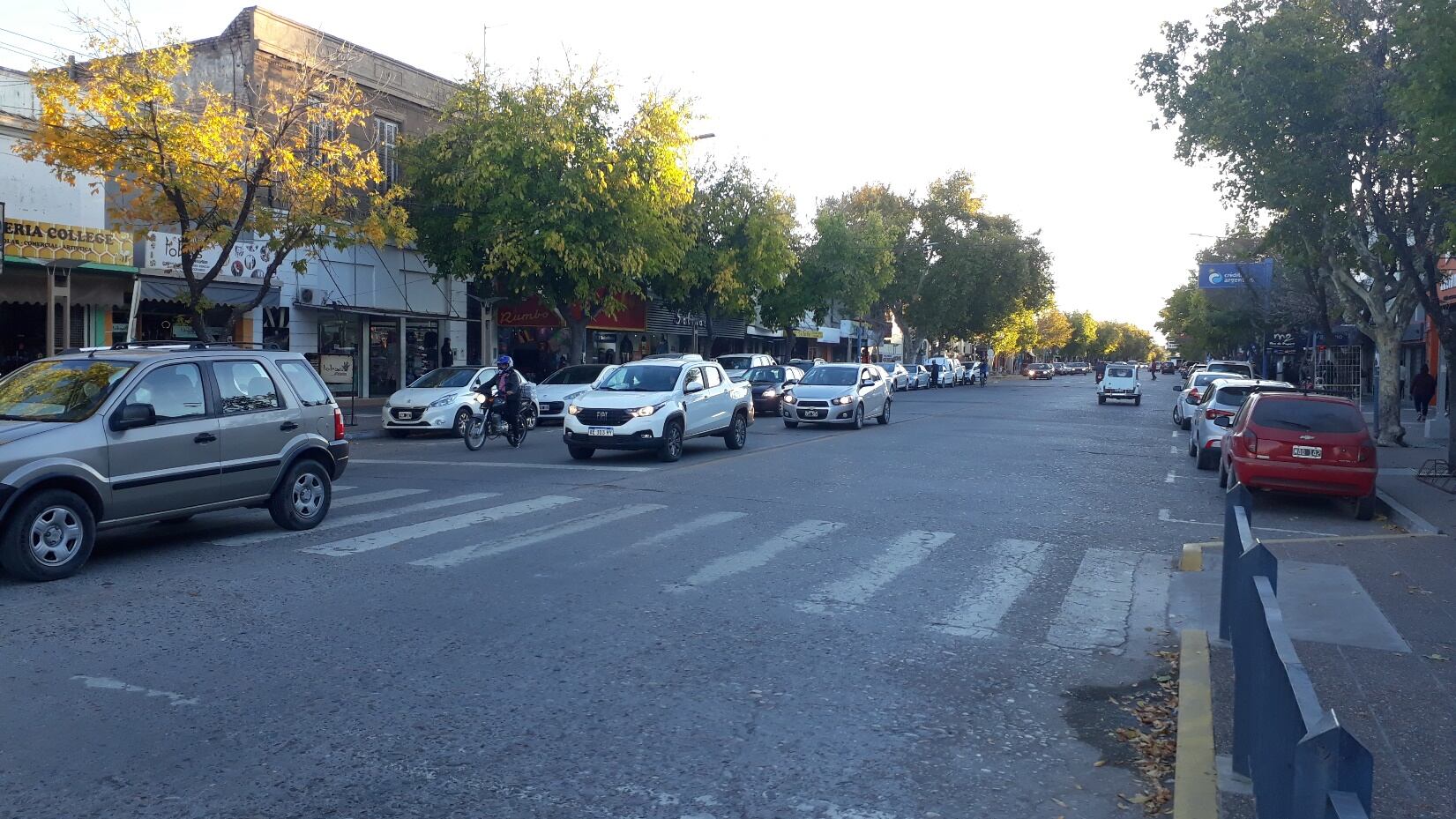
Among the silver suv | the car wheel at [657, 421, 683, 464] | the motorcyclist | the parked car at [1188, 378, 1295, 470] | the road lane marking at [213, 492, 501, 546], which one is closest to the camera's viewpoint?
the silver suv

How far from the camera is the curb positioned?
12359mm

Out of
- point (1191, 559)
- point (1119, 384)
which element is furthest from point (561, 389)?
point (1119, 384)

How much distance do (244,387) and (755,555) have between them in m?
4.87

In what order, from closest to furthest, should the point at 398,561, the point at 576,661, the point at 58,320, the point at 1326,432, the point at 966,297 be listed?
the point at 576,661, the point at 398,561, the point at 1326,432, the point at 58,320, the point at 966,297

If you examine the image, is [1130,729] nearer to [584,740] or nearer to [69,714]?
[584,740]

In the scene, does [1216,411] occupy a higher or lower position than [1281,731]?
higher

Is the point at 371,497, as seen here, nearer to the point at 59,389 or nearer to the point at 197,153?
the point at 59,389

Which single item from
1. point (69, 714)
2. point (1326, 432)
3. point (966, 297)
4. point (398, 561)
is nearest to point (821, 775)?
point (69, 714)

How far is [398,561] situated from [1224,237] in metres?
46.4

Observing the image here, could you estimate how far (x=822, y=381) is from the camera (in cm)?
2645

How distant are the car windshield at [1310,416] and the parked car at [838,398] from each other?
1220 cm

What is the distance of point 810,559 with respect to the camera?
9.54 m

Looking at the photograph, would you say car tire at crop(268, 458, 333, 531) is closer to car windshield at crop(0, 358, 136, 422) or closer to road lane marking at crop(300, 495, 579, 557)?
road lane marking at crop(300, 495, 579, 557)

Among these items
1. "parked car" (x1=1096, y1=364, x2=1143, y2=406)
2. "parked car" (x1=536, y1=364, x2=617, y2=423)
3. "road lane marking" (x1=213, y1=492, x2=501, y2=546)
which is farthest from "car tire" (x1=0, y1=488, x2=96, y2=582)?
"parked car" (x1=1096, y1=364, x2=1143, y2=406)
